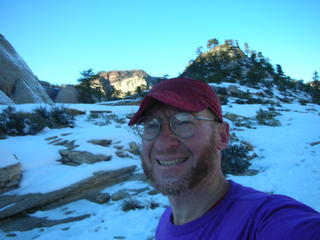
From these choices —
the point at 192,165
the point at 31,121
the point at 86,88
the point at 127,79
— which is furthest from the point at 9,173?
the point at 127,79

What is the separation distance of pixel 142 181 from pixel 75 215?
5.61 feet

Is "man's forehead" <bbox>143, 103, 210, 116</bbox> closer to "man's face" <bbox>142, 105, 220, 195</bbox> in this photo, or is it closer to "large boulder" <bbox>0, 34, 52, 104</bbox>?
"man's face" <bbox>142, 105, 220, 195</bbox>

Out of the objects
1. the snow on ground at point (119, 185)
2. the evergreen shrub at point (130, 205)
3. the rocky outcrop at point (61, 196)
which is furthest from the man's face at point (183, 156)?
the rocky outcrop at point (61, 196)

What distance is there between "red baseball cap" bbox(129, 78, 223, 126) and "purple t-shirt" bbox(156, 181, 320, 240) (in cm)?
48

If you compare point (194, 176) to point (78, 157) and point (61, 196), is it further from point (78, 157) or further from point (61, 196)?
point (78, 157)

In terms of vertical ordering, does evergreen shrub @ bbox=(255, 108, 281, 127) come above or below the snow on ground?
above

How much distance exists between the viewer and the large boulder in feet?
68.7

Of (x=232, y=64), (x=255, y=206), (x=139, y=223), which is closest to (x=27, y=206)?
(x=139, y=223)

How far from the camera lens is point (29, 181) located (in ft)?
15.4

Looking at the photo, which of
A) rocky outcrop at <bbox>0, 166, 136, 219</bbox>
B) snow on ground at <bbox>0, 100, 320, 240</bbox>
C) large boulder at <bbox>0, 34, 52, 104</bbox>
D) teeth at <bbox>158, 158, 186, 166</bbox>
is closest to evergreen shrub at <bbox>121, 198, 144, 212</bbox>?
snow on ground at <bbox>0, 100, 320, 240</bbox>

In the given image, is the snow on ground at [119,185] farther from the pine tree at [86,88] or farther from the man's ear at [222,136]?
the pine tree at [86,88]

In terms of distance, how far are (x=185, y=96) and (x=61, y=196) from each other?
419 cm

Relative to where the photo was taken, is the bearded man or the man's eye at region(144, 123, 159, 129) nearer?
the bearded man

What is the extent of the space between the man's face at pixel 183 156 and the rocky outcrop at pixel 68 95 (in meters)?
35.9
